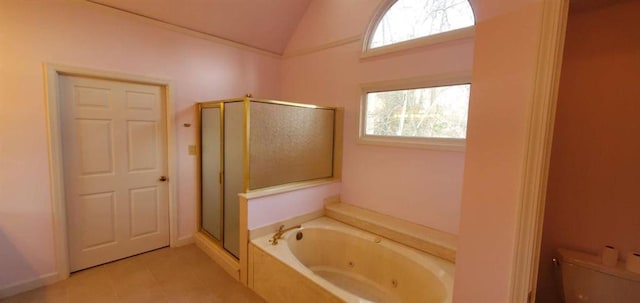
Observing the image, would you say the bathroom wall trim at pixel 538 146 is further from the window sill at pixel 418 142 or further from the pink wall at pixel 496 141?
the window sill at pixel 418 142

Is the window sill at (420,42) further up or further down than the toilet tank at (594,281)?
further up

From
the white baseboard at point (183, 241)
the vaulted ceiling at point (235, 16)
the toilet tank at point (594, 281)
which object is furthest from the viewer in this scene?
the white baseboard at point (183, 241)

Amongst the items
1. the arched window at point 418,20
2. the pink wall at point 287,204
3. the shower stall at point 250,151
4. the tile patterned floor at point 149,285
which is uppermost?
the arched window at point 418,20

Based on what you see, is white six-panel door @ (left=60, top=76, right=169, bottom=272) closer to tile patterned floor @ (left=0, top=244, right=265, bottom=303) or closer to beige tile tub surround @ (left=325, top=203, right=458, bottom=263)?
tile patterned floor @ (left=0, top=244, right=265, bottom=303)

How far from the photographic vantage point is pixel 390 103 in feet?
9.06

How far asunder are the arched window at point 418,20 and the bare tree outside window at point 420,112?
526 millimetres

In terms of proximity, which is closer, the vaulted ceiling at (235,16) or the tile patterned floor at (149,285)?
the tile patterned floor at (149,285)

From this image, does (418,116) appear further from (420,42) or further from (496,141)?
(496,141)

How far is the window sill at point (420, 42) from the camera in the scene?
216 centimetres

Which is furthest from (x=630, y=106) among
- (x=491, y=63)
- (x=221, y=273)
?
(x=221, y=273)

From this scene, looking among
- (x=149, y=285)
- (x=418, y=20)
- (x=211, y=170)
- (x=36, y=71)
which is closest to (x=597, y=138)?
(x=418, y=20)

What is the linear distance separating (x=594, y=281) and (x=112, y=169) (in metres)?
3.91

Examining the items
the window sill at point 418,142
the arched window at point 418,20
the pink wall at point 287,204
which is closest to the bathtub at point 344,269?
the pink wall at point 287,204

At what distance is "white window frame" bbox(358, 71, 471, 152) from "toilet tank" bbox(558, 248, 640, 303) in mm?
991
